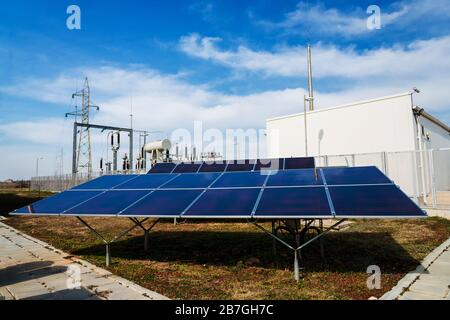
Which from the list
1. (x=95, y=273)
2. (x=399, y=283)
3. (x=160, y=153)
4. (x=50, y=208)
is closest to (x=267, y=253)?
(x=399, y=283)

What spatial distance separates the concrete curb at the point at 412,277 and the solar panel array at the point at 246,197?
177 cm

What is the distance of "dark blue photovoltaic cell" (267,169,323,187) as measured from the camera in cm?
952

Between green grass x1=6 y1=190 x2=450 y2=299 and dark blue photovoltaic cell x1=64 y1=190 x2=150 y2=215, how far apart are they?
181 centimetres

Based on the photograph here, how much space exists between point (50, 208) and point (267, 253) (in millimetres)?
7318

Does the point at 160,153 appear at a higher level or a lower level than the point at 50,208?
higher

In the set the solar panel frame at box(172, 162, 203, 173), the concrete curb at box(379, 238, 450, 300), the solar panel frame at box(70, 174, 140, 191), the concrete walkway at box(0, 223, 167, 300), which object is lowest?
the concrete walkway at box(0, 223, 167, 300)

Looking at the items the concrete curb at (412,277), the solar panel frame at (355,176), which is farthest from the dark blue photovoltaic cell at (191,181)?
the concrete curb at (412,277)

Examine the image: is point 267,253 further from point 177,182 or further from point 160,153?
point 160,153

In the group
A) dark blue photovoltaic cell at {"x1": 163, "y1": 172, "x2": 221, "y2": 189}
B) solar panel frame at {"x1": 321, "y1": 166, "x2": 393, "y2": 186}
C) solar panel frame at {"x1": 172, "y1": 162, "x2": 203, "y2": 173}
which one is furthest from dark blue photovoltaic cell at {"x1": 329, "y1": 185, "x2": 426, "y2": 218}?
solar panel frame at {"x1": 172, "y1": 162, "x2": 203, "y2": 173}

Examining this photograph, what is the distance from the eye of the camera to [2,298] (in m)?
7.07

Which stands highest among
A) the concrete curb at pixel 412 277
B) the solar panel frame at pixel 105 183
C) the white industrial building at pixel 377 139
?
the white industrial building at pixel 377 139

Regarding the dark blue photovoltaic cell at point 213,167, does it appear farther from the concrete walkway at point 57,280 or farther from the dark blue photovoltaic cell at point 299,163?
the concrete walkway at point 57,280

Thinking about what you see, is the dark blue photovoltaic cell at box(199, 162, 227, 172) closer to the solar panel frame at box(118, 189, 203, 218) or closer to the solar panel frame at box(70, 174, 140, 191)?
the solar panel frame at box(70, 174, 140, 191)

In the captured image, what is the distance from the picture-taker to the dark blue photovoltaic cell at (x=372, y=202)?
7000 mm
